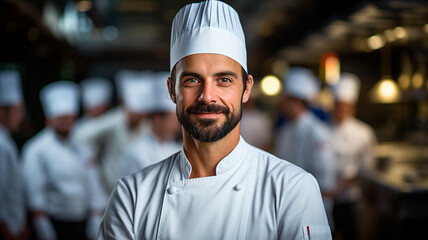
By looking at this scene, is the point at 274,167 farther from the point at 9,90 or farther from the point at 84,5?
the point at 84,5

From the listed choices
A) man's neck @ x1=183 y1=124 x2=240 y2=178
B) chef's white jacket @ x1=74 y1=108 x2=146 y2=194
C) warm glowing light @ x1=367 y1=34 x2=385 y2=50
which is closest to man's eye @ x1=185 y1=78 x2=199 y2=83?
man's neck @ x1=183 y1=124 x2=240 y2=178

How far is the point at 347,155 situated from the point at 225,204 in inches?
126

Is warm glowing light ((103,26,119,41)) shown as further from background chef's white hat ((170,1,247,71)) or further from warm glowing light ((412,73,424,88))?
background chef's white hat ((170,1,247,71))

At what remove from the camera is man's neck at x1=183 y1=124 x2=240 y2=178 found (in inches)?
49.7

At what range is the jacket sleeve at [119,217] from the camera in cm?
123

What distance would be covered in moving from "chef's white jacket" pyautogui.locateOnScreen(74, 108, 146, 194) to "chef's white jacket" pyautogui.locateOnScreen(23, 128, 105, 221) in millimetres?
544

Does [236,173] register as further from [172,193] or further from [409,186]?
[409,186]

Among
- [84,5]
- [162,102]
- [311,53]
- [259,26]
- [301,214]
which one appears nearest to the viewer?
[301,214]

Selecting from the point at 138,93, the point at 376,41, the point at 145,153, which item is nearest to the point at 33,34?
the point at 138,93

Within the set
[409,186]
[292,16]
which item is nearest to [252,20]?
[292,16]

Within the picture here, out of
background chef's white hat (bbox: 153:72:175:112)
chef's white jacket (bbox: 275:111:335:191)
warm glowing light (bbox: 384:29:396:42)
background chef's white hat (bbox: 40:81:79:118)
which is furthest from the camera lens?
warm glowing light (bbox: 384:29:396:42)

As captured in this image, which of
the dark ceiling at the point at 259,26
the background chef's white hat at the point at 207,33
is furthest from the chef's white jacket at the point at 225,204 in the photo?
the dark ceiling at the point at 259,26

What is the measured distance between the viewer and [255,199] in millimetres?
1211

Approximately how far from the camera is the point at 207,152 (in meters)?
1.27
